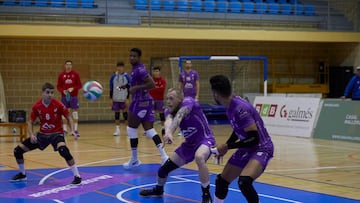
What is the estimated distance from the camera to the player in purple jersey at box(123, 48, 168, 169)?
1187 centimetres

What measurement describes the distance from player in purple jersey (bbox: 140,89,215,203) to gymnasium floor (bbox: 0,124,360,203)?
49 centimetres

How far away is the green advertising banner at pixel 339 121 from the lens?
679 inches

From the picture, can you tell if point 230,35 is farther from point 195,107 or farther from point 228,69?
point 195,107

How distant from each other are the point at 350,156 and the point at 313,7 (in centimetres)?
1558

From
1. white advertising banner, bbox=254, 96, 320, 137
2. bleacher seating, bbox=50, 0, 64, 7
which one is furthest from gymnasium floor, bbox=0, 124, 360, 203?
bleacher seating, bbox=50, 0, 64, 7

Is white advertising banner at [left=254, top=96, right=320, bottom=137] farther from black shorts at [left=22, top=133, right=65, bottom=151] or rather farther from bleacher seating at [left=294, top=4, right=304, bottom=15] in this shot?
black shorts at [left=22, top=133, right=65, bottom=151]

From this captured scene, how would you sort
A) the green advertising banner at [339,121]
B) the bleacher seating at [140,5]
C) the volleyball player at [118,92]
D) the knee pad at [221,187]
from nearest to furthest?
the knee pad at [221,187] < the green advertising banner at [339,121] < the volleyball player at [118,92] < the bleacher seating at [140,5]

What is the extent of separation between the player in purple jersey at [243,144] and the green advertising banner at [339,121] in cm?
1048

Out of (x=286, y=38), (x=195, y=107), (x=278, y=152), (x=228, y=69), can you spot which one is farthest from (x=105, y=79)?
(x=195, y=107)

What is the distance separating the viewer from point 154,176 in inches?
450

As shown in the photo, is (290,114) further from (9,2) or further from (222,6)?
(9,2)

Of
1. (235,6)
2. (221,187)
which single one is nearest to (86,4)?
(235,6)

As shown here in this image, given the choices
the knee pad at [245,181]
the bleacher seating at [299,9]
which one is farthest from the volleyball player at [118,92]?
the knee pad at [245,181]

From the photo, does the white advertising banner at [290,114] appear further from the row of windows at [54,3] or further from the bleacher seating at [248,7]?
the row of windows at [54,3]
